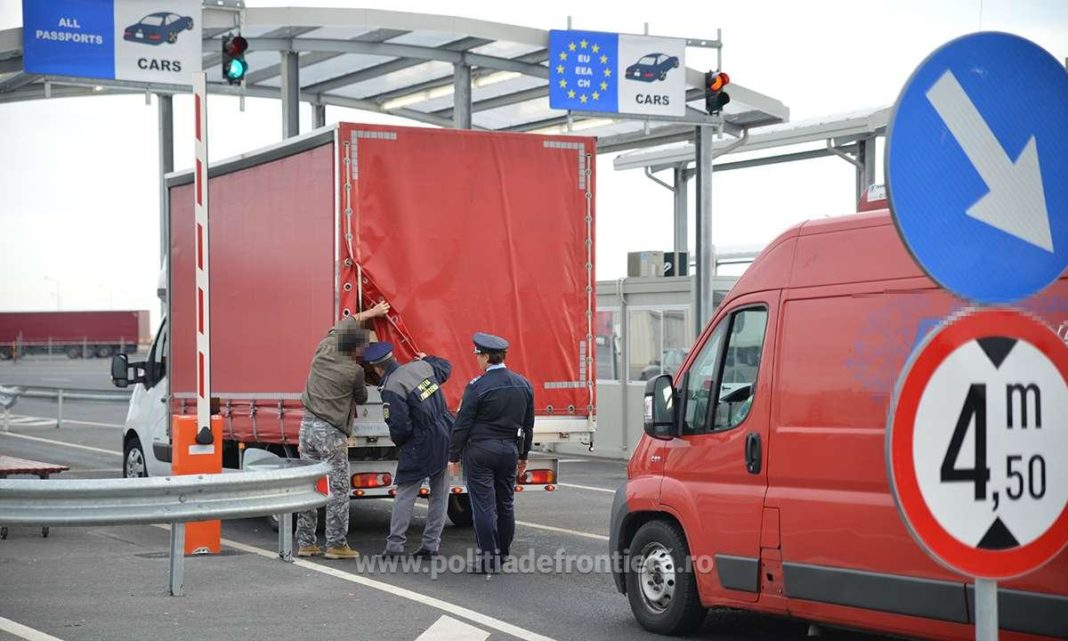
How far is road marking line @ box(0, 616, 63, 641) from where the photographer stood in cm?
814

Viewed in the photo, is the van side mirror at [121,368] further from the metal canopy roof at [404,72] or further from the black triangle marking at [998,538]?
the black triangle marking at [998,538]

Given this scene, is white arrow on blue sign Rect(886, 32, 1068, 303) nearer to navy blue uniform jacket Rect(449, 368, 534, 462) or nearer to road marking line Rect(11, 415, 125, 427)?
navy blue uniform jacket Rect(449, 368, 534, 462)

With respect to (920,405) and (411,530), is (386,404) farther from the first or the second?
(920,405)

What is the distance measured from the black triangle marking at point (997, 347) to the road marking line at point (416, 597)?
197 inches

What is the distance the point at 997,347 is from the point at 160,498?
6.16m

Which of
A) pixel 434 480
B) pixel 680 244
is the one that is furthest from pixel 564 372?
pixel 680 244

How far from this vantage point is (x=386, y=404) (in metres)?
11.7

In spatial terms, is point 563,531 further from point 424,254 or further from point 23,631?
point 23,631

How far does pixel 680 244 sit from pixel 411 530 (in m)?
13.9

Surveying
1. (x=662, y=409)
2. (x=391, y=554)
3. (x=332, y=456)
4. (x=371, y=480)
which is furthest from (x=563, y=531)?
(x=662, y=409)

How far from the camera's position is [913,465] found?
11.7 feet

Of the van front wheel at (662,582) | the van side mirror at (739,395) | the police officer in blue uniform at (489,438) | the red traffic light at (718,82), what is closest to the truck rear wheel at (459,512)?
the police officer in blue uniform at (489,438)

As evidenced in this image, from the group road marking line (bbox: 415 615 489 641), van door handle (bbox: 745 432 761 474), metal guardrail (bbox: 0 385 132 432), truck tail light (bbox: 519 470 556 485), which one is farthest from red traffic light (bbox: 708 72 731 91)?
metal guardrail (bbox: 0 385 132 432)

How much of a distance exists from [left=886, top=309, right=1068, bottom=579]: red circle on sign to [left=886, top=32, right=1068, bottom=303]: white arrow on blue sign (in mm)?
115
